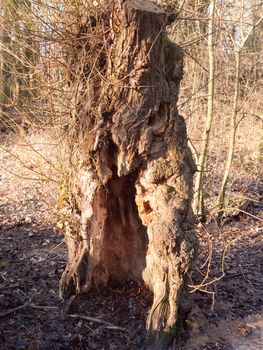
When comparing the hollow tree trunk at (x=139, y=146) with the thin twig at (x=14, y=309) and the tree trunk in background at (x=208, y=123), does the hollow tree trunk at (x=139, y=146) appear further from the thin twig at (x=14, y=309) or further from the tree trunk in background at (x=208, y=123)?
the tree trunk in background at (x=208, y=123)

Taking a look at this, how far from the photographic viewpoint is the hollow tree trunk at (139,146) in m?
3.27

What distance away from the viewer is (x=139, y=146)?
3.35m

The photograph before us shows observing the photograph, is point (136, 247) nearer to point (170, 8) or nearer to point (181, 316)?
point (181, 316)

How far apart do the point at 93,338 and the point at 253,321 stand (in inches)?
59.9

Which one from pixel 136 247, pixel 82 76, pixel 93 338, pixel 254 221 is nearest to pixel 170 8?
pixel 82 76

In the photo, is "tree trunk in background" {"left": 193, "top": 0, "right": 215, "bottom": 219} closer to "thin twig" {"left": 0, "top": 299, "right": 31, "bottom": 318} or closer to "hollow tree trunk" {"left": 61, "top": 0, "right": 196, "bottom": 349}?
"hollow tree trunk" {"left": 61, "top": 0, "right": 196, "bottom": 349}

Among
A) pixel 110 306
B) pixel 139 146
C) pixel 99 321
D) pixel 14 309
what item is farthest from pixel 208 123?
pixel 14 309

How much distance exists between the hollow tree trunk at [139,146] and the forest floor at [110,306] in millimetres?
271

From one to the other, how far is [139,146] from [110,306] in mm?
1556

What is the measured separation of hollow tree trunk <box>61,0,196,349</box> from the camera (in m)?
3.27

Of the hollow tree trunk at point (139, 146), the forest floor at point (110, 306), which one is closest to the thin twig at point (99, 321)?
the forest floor at point (110, 306)

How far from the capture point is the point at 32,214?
21.9 ft

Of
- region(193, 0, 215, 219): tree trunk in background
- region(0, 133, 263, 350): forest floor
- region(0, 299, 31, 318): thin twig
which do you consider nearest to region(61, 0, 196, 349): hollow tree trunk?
region(0, 133, 263, 350): forest floor

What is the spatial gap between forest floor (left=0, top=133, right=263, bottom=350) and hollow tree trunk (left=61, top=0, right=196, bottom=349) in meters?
0.27
